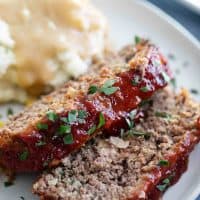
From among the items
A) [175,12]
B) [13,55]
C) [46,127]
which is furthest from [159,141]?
[175,12]

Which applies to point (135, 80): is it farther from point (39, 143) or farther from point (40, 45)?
point (40, 45)

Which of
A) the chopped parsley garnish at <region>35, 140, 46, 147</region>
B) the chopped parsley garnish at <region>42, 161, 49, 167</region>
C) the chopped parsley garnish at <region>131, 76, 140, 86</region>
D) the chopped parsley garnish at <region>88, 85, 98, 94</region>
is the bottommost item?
the chopped parsley garnish at <region>42, 161, 49, 167</region>

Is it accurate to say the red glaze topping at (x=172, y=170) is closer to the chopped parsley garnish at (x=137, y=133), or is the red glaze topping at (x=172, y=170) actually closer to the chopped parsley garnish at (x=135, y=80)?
the chopped parsley garnish at (x=137, y=133)

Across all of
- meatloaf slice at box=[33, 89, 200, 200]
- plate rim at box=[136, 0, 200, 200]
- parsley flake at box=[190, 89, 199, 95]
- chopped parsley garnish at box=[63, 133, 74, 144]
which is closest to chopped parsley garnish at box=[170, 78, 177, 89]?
parsley flake at box=[190, 89, 199, 95]

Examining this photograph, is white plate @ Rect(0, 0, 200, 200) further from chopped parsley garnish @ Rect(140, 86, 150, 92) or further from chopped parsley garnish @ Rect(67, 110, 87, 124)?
chopped parsley garnish @ Rect(67, 110, 87, 124)

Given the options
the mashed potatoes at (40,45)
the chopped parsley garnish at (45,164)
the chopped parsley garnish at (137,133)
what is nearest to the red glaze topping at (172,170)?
the chopped parsley garnish at (137,133)

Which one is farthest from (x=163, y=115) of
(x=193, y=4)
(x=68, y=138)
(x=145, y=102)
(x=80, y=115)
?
(x=193, y=4)
